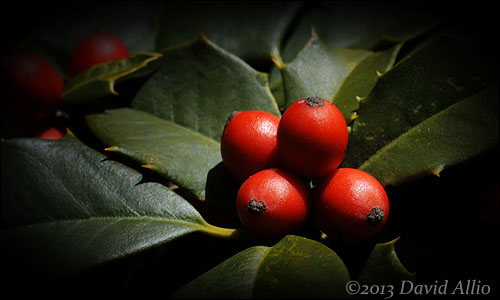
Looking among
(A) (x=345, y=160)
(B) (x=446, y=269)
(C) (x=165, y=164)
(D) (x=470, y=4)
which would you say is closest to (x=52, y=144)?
(C) (x=165, y=164)

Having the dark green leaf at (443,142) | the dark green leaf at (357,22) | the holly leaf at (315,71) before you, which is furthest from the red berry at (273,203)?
the dark green leaf at (357,22)

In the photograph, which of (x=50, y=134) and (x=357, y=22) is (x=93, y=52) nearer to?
(x=50, y=134)

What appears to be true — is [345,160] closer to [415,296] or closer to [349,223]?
[349,223]

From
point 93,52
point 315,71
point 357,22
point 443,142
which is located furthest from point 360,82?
point 93,52

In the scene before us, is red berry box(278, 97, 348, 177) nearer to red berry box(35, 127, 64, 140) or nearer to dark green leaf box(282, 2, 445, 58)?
dark green leaf box(282, 2, 445, 58)

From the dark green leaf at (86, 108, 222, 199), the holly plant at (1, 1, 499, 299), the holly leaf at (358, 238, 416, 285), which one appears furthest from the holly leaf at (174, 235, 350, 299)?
the dark green leaf at (86, 108, 222, 199)
